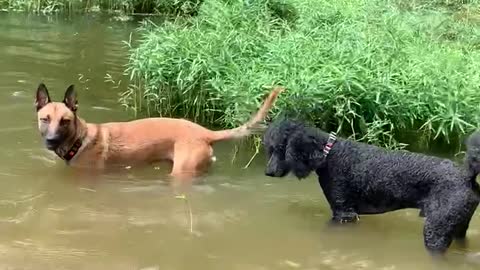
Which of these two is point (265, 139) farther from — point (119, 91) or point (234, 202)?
point (119, 91)

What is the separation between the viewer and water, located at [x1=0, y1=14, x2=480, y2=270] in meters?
4.85

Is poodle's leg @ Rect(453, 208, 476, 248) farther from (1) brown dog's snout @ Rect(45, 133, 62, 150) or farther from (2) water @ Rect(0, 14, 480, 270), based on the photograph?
(1) brown dog's snout @ Rect(45, 133, 62, 150)

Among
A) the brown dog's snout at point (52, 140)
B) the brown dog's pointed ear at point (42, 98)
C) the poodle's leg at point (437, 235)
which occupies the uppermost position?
the brown dog's pointed ear at point (42, 98)

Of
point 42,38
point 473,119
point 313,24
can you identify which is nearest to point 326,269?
point 473,119

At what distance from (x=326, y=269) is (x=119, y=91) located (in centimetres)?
501

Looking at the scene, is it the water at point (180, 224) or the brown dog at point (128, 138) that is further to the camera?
the brown dog at point (128, 138)

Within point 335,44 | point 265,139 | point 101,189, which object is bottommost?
point 101,189

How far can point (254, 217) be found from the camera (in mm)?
5688

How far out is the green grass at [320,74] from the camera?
6.96 meters

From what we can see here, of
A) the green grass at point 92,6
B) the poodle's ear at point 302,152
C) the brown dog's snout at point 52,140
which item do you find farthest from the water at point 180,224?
the green grass at point 92,6

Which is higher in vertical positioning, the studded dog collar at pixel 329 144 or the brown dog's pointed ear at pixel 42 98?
the studded dog collar at pixel 329 144

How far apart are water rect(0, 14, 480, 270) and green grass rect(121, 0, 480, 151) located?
0.76 meters

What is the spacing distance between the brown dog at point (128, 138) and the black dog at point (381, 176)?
0.86m

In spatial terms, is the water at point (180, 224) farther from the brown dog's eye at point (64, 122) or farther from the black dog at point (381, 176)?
the brown dog's eye at point (64, 122)
